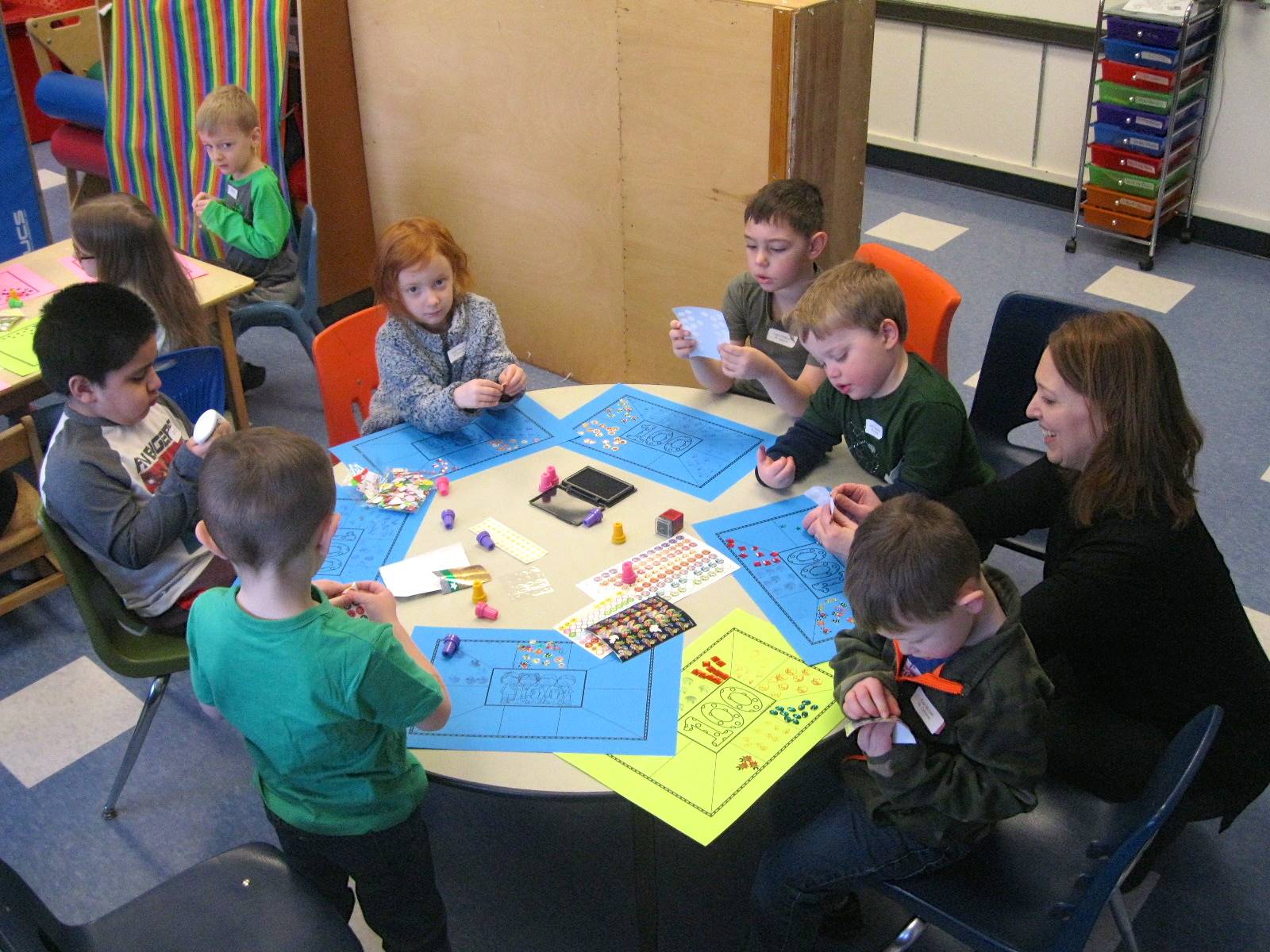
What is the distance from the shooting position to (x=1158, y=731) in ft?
6.33

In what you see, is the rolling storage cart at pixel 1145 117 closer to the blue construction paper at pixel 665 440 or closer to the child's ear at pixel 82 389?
the blue construction paper at pixel 665 440

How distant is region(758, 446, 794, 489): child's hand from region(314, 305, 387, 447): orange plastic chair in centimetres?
102

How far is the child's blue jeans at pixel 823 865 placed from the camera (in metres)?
1.75

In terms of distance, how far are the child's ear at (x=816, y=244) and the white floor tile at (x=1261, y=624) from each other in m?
1.38

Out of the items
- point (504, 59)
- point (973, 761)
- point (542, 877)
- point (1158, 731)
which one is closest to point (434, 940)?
point (542, 877)

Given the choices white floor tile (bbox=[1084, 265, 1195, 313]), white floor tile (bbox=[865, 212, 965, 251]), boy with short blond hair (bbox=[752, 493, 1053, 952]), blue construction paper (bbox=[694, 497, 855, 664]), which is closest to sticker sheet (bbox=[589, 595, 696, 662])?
blue construction paper (bbox=[694, 497, 855, 664])

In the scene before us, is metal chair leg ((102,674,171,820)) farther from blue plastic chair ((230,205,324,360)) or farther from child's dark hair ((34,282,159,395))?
blue plastic chair ((230,205,324,360))

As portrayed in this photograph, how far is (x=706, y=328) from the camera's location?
2461 mm

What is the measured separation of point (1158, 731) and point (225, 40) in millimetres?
3892

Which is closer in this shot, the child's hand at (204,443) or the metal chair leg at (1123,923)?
the metal chair leg at (1123,923)

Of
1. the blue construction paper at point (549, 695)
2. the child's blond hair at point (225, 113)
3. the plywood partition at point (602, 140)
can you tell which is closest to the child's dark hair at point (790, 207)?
the plywood partition at point (602, 140)

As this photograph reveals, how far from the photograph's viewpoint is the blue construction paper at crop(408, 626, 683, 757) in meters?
1.70

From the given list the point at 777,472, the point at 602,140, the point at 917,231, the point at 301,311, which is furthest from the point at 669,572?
the point at 917,231

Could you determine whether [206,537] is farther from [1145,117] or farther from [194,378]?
[1145,117]
